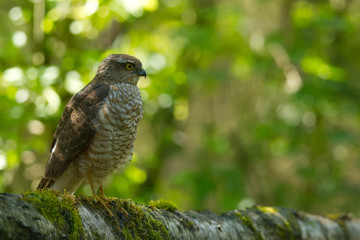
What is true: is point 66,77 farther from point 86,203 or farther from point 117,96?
point 86,203

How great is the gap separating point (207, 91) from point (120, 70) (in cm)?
395

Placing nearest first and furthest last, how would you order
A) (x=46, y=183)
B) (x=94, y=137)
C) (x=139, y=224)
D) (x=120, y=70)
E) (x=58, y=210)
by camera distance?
(x=58, y=210)
(x=139, y=224)
(x=94, y=137)
(x=46, y=183)
(x=120, y=70)

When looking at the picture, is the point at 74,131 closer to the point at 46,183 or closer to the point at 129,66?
the point at 46,183

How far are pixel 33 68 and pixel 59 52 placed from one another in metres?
0.64

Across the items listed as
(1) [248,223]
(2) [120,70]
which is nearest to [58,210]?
(1) [248,223]

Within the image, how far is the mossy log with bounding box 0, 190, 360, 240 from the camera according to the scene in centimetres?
178

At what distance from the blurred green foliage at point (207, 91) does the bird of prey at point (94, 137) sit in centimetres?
131

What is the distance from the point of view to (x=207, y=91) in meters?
7.55

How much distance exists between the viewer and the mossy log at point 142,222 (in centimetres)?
178

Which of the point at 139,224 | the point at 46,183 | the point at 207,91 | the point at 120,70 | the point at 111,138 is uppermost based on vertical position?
the point at 207,91

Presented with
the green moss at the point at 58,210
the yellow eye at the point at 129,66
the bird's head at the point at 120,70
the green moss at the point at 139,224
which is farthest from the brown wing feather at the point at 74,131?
the green moss at the point at 58,210

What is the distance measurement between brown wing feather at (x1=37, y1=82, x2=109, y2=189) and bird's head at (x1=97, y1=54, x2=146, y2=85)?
28cm

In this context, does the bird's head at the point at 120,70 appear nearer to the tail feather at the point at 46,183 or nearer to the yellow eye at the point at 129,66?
the yellow eye at the point at 129,66

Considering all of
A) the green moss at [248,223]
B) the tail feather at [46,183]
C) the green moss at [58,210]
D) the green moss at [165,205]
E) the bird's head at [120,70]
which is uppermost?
the bird's head at [120,70]
